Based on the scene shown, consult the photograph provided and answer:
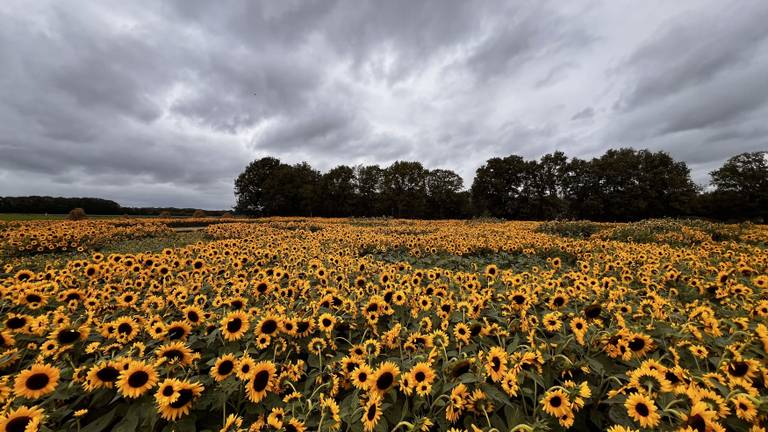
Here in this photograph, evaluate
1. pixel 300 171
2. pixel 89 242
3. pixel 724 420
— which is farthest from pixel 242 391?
pixel 300 171

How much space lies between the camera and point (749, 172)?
49750 mm

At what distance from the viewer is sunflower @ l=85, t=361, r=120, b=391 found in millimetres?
2145

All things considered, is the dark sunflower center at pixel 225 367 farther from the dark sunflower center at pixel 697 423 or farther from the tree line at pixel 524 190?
the tree line at pixel 524 190

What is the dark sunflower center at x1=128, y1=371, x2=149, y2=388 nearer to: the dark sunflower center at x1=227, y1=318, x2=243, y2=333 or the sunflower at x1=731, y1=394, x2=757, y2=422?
the dark sunflower center at x1=227, y1=318, x2=243, y2=333

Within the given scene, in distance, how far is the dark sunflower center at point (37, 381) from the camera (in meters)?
2.12

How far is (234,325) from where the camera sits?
293 centimetres

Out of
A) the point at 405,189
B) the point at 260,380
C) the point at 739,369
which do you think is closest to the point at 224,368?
the point at 260,380

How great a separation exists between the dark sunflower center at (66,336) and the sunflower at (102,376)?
81cm

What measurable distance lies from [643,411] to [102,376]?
3630 millimetres

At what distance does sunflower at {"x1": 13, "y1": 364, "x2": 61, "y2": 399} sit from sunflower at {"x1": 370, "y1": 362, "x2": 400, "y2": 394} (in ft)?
7.29

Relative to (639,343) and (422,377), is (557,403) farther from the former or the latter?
(639,343)

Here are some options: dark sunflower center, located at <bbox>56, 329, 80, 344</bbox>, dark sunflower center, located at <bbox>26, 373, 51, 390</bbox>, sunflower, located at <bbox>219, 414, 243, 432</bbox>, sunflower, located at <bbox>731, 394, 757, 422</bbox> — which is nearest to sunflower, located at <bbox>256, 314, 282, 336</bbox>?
sunflower, located at <bbox>219, 414, 243, 432</bbox>

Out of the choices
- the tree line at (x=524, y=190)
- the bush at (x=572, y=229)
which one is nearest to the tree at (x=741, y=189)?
the tree line at (x=524, y=190)

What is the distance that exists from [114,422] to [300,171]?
62336 mm
